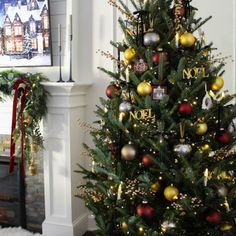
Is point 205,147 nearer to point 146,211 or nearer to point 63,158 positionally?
point 146,211

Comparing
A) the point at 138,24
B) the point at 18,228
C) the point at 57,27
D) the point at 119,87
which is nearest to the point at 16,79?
the point at 57,27

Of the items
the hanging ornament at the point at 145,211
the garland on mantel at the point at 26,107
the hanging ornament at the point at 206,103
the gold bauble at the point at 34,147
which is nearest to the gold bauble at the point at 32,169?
the garland on mantel at the point at 26,107

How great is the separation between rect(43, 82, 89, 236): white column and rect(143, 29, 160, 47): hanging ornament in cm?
84

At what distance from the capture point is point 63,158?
2.49m

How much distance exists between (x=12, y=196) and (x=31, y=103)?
97 cm

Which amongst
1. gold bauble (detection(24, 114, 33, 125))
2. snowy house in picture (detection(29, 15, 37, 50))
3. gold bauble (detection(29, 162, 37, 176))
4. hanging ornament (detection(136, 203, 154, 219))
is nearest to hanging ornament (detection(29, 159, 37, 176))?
gold bauble (detection(29, 162, 37, 176))

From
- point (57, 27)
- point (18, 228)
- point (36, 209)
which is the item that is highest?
point (57, 27)

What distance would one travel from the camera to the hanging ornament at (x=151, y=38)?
67.1 inches

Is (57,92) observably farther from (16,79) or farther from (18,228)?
(18,228)

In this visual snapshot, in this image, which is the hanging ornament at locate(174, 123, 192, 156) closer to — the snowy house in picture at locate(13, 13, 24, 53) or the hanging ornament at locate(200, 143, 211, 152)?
the hanging ornament at locate(200, 143, 211, 152)

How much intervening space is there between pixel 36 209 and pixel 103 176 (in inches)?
44.5

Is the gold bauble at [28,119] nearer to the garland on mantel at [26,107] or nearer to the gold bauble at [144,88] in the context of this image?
the garland on mantel at [26,107]

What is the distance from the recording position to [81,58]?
103 inches

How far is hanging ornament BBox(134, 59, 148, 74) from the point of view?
68.7 inches
